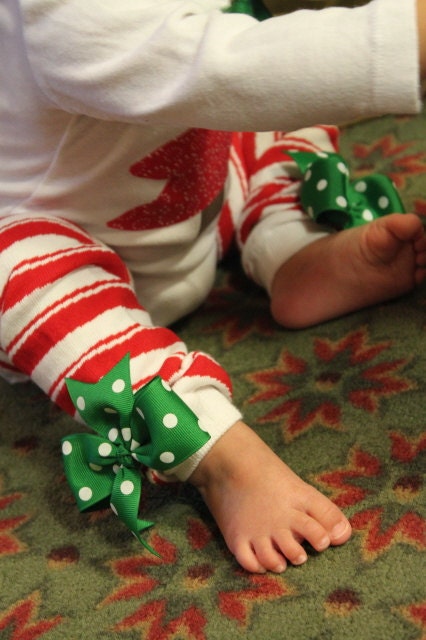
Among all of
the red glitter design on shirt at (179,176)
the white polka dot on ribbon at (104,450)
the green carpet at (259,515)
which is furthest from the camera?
the red glitter design on shirt at (179,176)

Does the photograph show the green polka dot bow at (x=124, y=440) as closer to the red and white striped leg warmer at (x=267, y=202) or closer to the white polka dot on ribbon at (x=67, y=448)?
the white polka dot on ribbon at (x=67, y=448)

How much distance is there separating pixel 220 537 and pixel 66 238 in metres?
0.30

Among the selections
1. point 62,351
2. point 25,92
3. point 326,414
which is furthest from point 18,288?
point 326,414

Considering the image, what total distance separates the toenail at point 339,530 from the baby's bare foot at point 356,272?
0.28 meters

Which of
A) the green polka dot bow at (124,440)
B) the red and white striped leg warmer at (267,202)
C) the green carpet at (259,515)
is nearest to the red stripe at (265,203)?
the red and white striped leg warmer at (267,202)

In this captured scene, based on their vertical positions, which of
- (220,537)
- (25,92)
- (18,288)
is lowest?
(220,537)

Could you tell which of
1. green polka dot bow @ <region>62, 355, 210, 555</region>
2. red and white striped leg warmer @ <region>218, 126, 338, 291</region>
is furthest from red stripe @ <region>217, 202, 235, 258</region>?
green polka dot bow @ <region>62, 355, 210, 555</region>

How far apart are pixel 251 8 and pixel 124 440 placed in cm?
45

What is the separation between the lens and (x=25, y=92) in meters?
0.68

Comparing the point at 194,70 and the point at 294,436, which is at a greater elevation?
the point at 194,70

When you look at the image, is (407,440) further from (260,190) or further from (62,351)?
(260,190)

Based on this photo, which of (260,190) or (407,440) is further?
(260,190)

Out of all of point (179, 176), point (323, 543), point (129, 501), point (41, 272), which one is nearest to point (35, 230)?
point (41, 272)

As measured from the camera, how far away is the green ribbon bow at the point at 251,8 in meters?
0.77
